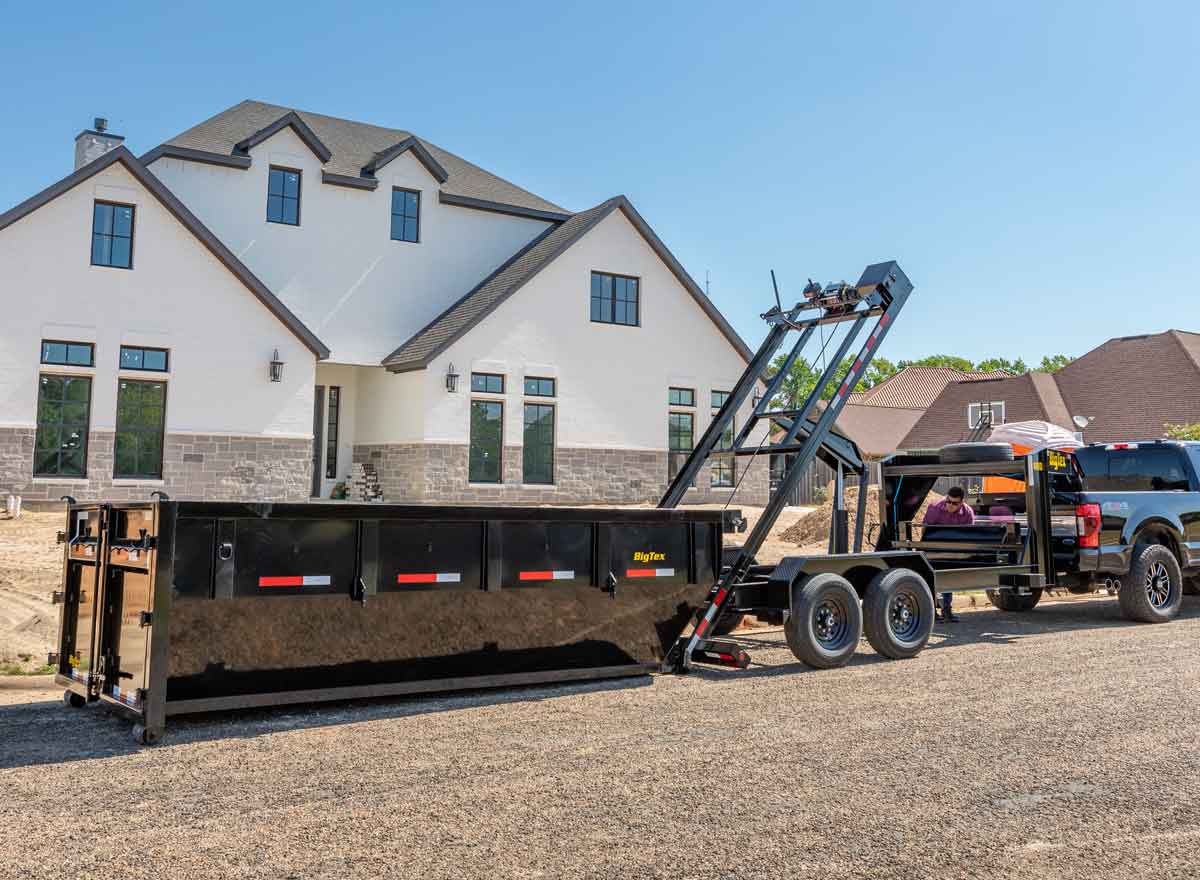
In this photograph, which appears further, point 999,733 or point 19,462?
point 19,462

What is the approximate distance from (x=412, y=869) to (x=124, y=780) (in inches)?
85.4

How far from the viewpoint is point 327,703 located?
7.59m

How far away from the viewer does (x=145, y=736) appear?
20.9 ft

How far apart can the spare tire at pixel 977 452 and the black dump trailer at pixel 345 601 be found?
4.24 m

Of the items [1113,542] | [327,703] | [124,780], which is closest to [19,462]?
[327,703]

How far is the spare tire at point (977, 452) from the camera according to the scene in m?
11.3

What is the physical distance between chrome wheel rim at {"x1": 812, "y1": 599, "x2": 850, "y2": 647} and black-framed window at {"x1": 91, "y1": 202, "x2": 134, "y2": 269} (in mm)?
17758

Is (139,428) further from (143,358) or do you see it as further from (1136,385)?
(1136,385)

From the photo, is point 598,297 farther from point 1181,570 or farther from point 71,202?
point 1181,570

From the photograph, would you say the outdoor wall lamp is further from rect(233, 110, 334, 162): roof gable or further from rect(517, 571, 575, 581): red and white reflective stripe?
rect(517, 571, 575, 581): red and white reflective stripe

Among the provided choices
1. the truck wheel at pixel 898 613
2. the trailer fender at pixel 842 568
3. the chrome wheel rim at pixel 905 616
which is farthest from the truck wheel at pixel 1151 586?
the chrome wheel rim at pixel 905 616

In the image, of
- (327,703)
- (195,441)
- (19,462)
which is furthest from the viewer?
(195,441)

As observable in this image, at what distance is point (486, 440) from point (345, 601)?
18944 millimetres

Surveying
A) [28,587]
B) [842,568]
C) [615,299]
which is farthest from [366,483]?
[842,568]
